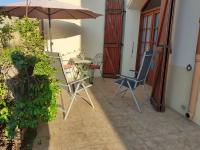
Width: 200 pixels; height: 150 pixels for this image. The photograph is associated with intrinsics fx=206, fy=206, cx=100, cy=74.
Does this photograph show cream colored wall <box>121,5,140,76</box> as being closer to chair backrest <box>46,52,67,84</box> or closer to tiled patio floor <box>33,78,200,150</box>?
tiled patio floor <box>33,78,200,150</box>

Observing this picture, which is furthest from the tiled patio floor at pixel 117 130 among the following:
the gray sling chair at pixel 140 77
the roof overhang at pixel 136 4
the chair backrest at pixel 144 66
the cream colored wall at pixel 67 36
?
the roof overhang at pixel 136 4

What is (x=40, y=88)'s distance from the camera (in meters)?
2.39

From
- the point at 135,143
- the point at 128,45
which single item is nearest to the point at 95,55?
the point at 128,45

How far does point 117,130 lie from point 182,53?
1874mm

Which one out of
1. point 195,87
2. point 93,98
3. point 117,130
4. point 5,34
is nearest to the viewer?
point 117,130

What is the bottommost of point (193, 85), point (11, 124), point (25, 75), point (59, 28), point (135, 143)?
point (135, 143)

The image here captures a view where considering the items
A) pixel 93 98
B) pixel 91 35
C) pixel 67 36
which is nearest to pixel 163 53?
pixel 93 98

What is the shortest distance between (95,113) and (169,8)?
2.27 m

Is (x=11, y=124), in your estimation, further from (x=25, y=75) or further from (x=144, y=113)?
(x=144, y=113)

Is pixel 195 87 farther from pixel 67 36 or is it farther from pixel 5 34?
pixel 67 36

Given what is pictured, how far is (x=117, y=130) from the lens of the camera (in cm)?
308

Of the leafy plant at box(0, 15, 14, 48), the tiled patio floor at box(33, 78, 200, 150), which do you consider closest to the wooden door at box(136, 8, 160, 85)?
the tiled patio floor at box(33, 78, 200, 150)

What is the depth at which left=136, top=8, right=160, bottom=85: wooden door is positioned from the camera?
5.56 meters

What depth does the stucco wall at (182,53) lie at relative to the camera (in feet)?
11.4
